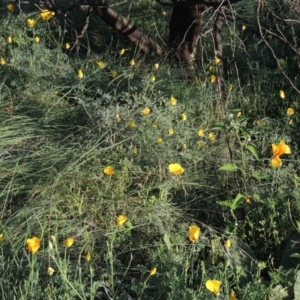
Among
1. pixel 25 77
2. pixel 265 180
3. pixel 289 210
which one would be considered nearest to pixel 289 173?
pixel 265 180

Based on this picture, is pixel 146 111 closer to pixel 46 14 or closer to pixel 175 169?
pixel 175 169

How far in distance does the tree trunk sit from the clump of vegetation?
0.28 m

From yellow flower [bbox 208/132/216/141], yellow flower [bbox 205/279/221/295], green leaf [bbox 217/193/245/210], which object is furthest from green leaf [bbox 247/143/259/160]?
yellow flower [bbox 205/279/221/295]

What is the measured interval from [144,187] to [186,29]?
170 centimetres

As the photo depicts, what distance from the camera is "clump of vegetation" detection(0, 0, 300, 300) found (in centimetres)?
192

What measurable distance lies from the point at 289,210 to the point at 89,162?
856mm

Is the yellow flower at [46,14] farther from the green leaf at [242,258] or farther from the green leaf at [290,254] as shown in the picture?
the green leaf at [290,254]

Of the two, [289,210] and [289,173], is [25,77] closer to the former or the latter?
[289,173]

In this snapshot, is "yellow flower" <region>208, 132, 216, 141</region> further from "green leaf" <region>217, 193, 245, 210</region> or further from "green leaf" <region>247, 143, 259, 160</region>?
"green leaf" <region>217, 193, 245, 210</region>

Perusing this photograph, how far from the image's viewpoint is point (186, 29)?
382 centimetres

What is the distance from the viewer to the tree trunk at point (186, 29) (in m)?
3.71

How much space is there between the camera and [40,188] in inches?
91.2

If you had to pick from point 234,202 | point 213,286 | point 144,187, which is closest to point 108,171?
point 144,187

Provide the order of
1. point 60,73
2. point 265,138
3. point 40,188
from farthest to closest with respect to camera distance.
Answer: point 60,73 < point 265,138 < point 40,188
